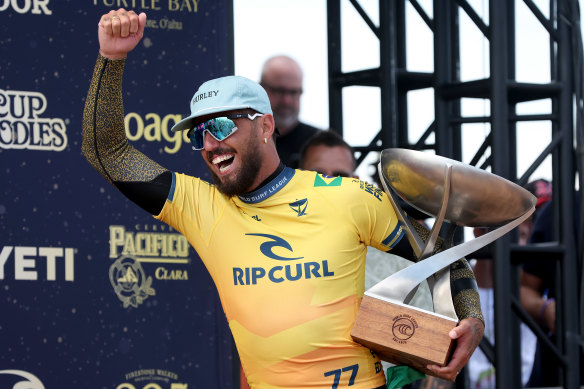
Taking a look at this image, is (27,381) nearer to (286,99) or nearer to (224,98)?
(224,98)

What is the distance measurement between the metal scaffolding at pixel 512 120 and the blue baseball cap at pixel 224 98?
1.69 m

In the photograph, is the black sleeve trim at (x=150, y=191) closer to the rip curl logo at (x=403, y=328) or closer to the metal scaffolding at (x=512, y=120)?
the rip curl logo at (x=403, y=328)

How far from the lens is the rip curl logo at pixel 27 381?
344cm

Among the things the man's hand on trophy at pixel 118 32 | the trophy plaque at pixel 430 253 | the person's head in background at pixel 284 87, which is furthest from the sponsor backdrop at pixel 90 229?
the trophy plaque at pixel 430 253

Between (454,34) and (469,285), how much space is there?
2237mm

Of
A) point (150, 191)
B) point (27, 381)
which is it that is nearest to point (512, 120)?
point (150, 191)

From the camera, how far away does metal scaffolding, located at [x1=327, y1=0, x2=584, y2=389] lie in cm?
399

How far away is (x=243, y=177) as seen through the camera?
102 inches

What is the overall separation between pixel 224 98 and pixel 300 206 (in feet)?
1.32

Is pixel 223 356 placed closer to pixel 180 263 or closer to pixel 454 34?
pixel 180 263

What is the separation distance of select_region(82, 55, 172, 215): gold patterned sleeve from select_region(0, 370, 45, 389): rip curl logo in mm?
1222

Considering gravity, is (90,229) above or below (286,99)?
below

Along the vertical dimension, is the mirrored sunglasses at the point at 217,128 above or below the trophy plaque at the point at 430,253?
above

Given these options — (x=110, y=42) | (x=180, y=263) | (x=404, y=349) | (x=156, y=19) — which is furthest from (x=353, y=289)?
(x=156, y=19)
